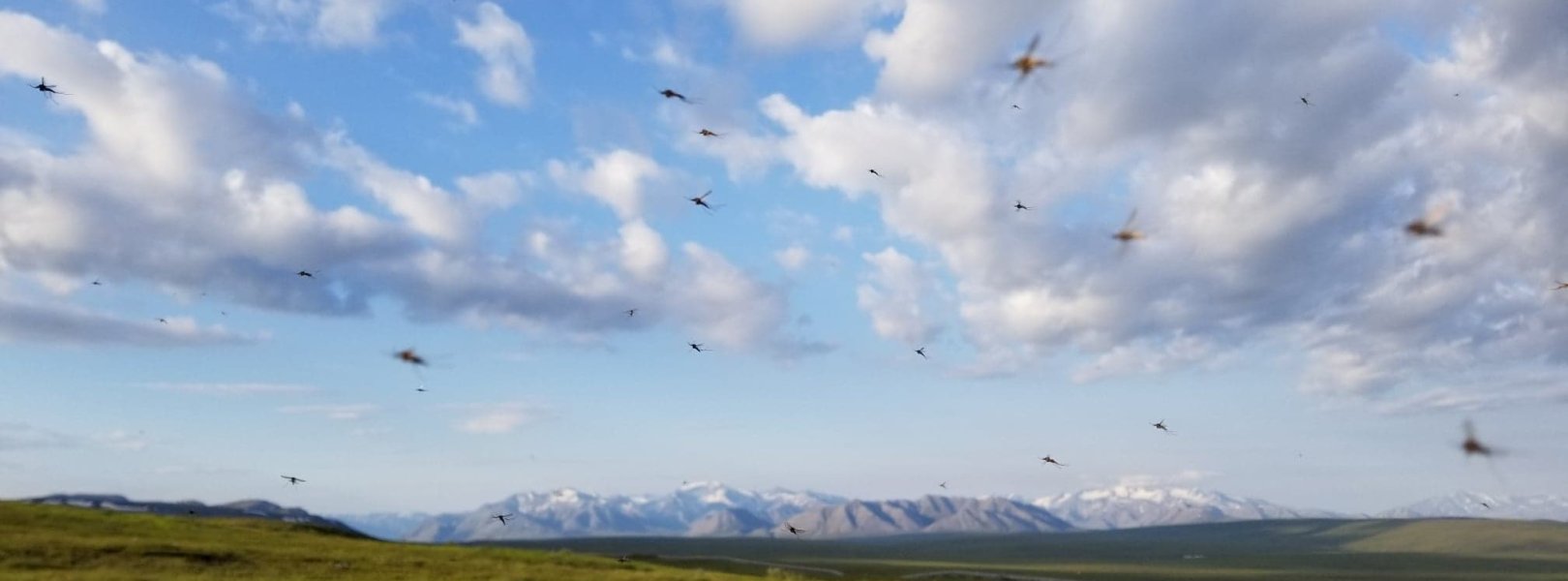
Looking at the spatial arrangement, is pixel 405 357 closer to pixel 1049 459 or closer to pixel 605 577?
pixel 1049 459

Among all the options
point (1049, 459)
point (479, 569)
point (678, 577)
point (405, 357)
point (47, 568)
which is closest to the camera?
point (405, 357)

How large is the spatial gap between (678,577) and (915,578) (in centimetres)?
12275

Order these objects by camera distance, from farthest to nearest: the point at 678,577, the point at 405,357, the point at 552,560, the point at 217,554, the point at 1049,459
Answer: the point at 552,560
the point at 678,577
the point at 217,554
the point at 1049,459
the point at 405,357

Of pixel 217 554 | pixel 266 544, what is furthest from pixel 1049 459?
pixel 266 544

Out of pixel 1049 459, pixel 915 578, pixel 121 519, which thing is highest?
pixel 1049 459

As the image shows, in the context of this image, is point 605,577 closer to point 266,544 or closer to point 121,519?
point 266,544

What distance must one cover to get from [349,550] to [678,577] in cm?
2737

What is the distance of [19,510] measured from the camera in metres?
81.2

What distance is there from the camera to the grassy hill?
5620 centimetres

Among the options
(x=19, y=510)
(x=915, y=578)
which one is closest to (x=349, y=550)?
(x=19, y=510)

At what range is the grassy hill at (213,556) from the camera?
184 feet

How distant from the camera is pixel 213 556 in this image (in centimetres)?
6488

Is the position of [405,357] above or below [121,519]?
above

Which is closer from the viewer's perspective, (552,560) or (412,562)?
(412,562)
